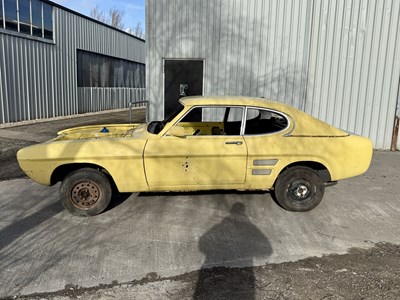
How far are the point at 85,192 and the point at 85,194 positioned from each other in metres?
0.03

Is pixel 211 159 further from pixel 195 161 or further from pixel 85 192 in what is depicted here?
pixel 85 192

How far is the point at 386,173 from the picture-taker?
745 centimetres

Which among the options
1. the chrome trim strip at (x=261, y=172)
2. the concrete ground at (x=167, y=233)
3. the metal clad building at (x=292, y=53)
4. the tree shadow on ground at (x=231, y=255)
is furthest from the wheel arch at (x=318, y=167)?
the metal clad building at (x=292, y=53)

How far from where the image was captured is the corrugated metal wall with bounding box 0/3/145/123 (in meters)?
14.1

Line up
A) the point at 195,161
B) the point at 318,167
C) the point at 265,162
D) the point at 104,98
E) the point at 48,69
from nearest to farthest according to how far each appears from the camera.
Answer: the point at 195,161 < the point at 265,162 < the point at 318,167 < the point at 48,69 < the point at 104,98

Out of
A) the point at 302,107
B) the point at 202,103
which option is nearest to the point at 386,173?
the point at 302,107

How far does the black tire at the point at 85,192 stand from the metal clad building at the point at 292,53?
19.0ft

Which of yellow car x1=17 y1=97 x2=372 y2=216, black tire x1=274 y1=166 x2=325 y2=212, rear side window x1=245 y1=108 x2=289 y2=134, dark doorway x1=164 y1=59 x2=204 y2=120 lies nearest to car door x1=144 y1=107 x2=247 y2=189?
yellow car x1=17 y1=97 x2=372 y2=216

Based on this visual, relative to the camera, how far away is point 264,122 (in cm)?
520

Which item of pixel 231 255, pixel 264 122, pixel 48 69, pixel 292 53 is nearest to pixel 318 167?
pixel 264 122

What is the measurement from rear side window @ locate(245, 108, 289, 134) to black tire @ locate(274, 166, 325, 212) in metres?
0.63

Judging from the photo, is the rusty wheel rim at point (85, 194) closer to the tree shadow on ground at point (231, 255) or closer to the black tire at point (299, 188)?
the tree shadow on ground at point (231, 255)

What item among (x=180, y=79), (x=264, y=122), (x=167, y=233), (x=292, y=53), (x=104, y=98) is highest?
(x=292, y=53)

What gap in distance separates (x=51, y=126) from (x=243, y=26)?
8.72 m
